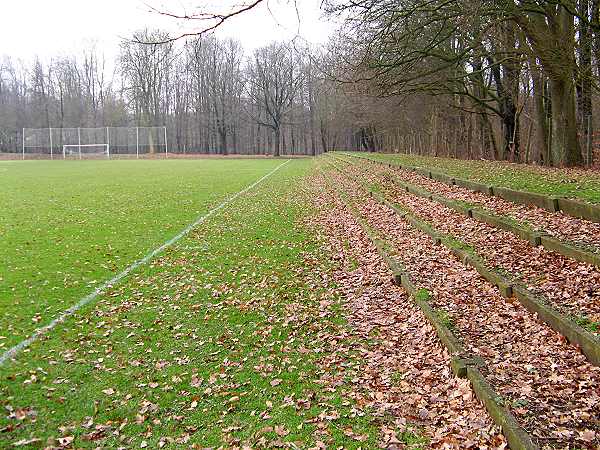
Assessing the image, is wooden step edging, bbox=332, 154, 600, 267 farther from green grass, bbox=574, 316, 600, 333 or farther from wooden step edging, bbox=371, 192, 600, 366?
green grass, bbox=574, 316, 600, 333

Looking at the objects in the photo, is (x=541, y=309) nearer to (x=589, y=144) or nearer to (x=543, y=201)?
(x=543, y=201)

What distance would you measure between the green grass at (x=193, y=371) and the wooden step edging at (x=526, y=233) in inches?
116

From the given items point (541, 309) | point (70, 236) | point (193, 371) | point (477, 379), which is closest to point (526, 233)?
point (541, 309)

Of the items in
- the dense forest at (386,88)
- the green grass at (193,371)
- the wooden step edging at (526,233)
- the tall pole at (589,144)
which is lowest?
the green grass at (193,371)

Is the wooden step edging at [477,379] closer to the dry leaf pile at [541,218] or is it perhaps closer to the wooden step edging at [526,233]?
the wooden step edging at [526,233]

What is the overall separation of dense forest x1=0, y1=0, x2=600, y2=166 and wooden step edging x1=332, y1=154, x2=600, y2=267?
Result: 14.6 ft

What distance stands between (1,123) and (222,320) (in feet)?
297

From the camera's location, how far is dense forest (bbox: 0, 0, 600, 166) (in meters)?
14.9

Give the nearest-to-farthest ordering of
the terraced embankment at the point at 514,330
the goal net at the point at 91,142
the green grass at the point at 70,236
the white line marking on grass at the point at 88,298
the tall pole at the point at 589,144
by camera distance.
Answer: the terraced embankment at the point at 514,330 < the white line marking on grass at the point at 88,298 < the green grass at the point at 70,236 < the tall pole at the point at 589,144 < the goal net at the point at 91,142

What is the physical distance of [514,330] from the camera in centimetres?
550

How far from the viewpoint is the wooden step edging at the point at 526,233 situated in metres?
6.53

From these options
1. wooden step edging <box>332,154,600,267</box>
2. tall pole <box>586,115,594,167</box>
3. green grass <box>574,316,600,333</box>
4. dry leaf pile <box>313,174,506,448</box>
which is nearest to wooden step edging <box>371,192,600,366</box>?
green grass <box>574,316,600,333</box>

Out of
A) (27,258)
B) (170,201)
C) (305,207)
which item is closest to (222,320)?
(27,258)

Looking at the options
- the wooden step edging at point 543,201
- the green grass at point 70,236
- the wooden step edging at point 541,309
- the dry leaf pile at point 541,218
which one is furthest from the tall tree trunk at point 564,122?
the green grass at point 70,236
